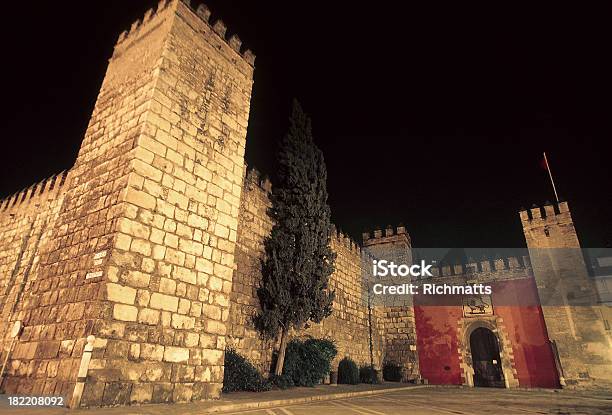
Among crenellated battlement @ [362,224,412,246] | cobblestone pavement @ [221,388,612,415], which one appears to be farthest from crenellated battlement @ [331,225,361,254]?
cobblestone pavement @ [221,388,612,415]

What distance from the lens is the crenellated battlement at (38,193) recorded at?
994 cm

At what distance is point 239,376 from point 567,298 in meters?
14.5

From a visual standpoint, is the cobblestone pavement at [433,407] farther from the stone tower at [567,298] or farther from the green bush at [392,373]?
the green bush at [392,373]

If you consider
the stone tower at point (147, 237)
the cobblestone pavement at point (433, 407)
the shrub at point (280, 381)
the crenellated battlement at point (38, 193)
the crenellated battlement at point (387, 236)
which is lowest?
the cobblestone pavement at point (433, 407)

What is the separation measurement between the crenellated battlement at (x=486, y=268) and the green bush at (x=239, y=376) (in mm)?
12822

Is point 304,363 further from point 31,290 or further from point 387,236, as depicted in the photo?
point 387,236

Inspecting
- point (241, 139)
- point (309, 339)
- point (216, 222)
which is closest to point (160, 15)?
point (241, 139)

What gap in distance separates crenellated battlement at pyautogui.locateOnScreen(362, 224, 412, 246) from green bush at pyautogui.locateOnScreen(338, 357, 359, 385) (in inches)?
288

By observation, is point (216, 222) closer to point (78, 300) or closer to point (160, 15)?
point (78, 300)

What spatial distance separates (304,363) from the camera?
29.6ft

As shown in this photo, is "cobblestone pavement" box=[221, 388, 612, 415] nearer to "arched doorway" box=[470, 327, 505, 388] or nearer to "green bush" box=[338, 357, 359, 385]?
"green bush" box=[338, 357, 359, 385]

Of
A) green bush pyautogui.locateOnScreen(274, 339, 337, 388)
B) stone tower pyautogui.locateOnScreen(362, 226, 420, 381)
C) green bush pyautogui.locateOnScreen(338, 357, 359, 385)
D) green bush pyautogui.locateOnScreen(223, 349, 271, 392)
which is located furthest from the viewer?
stone tower pyautogui.locateOnScreen(362, 226, 420, 381)

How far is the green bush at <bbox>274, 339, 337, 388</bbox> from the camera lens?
28.2 ft

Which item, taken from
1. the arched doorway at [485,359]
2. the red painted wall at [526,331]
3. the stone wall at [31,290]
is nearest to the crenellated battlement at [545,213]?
the red painted wall at [526,331]
